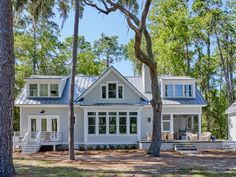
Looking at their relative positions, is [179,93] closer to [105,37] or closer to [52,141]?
[52,141]

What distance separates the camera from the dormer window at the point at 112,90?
968 inches

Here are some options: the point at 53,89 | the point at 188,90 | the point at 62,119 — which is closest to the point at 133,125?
the point at 62,119

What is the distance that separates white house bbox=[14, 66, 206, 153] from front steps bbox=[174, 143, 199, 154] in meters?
3.05

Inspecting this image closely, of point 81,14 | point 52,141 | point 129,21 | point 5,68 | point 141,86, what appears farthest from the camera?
point 141,86

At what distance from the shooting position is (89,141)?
77.8ft

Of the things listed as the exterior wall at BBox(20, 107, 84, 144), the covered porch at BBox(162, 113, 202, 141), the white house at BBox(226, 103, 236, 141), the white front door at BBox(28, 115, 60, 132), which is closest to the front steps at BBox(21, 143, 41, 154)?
the white front door at BBox(28, 115, 60, 132)

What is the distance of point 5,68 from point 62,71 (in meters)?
28.2

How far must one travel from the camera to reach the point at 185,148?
21.7 m

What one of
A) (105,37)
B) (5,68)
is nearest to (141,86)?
(5,68)

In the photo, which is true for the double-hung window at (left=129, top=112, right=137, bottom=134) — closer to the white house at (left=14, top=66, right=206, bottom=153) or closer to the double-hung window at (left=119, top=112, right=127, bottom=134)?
the white house at (left=14, top=66, right=206, bottom=153)

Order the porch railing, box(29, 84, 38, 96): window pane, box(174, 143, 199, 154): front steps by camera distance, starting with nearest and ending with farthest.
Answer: box(174, 143, 199, 154): front steps, the porch railing, box(29, 84, 38, 96): window pane

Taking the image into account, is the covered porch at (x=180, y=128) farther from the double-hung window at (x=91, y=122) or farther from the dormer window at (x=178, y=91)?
the double-hung window at (x=91, y=122)

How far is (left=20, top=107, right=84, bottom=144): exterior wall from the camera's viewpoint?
24141 mm

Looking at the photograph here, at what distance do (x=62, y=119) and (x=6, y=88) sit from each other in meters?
14.7
